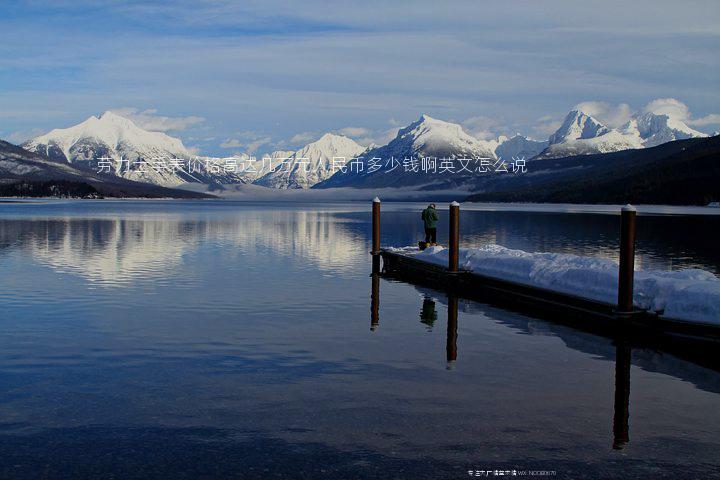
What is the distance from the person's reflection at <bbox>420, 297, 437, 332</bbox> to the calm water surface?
0.48 feet

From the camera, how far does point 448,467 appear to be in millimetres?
12203

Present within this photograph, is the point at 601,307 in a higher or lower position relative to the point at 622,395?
higher

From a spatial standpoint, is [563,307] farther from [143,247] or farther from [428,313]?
[143,247]

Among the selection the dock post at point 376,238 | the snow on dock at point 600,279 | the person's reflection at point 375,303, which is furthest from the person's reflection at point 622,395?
the dock post at point 376,238

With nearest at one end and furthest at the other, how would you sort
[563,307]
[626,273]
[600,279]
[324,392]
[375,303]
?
1. [324,392]
2. [626,273]
3. [563,307]
4. [600,279]
5. [375,303]

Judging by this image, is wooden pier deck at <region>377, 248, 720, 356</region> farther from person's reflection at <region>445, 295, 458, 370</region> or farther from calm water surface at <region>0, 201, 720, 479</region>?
person's reflection at <region>445, 295, 458, 370</region>

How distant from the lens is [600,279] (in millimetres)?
26938

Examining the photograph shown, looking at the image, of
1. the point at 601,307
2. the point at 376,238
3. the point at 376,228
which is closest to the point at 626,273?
the point at 601,307

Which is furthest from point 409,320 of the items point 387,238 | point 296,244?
point 387,238

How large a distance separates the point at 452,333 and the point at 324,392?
8.68 meters

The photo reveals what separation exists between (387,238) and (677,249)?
28.1 metres

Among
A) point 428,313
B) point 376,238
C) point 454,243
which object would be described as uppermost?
point 454,243

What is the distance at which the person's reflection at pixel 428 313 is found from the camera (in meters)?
26.3

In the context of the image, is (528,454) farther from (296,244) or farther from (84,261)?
(296,244)
